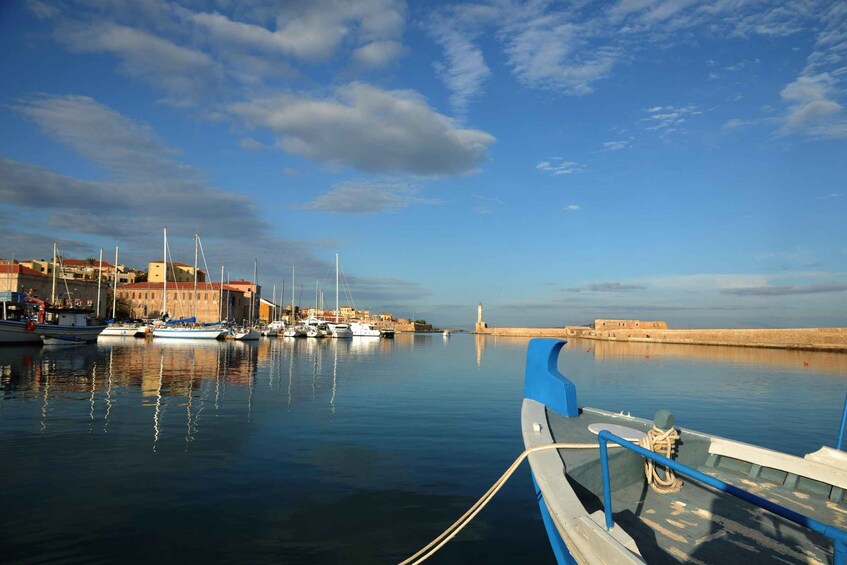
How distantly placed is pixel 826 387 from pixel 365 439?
2947 cm

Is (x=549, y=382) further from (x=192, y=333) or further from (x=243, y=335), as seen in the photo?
(x=243, y=335)

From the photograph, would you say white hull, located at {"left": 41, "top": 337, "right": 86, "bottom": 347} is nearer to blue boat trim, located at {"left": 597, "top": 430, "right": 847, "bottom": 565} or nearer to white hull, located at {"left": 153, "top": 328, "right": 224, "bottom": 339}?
white hull, located at {"left": 153, "top": 328, "right": 224, "bottom": 339}

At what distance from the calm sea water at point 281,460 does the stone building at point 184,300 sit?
9319 cm

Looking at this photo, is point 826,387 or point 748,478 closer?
point 748,478

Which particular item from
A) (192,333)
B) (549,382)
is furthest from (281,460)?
(192,333)

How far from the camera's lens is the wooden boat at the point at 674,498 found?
4.19 metres

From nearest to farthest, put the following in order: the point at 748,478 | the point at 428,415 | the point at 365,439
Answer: the point at 748,478 < the point at 365,439 < the point at 428,415

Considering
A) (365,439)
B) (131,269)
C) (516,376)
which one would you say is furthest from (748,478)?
(131,269)

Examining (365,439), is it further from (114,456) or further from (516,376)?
(516,376)

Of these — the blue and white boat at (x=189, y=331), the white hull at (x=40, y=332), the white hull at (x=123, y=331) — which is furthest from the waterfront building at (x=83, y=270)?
the white hull at (x=40, y=332)

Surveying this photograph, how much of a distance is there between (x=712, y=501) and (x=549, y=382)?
145 inches

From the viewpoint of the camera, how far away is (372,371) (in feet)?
112

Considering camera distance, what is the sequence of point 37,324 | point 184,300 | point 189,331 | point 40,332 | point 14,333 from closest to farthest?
1. point 14,333
2. point 37,324
3. point 40,332
4. point 189,331
5. point 184,300

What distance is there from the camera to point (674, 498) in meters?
6.04
